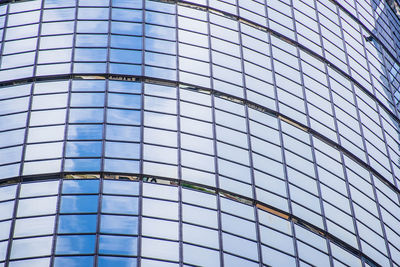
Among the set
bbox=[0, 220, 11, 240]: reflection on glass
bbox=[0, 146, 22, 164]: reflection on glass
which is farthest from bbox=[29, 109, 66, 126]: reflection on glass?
bbox=[0, 220, 11, 240]: reflection on glass

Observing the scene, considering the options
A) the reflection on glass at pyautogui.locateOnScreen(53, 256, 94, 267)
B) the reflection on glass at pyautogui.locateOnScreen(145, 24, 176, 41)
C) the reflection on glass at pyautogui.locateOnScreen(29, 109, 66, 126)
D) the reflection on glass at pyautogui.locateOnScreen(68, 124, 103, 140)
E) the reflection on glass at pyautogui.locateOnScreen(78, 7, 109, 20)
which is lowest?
the reflection on glass at pyautogui.locateOnScreen(53, 256, 94, 267)

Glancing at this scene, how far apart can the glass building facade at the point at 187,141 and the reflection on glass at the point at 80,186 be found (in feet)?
A: 0.23

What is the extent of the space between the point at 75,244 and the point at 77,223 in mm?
1074

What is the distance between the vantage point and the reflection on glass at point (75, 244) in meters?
36.4

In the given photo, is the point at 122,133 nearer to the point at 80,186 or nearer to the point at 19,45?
the point at 80,186

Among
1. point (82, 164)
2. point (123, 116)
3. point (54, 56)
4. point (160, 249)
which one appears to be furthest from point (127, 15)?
point (160, 249)

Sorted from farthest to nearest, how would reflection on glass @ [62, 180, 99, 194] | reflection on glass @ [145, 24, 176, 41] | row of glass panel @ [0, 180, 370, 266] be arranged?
reflection on glass @ [145, 24, 176, 41], reflection on glass @ [62, 180, 99, 194], row of glass panel @ [0, 180, 370, 266]

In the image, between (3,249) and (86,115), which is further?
(86,115)

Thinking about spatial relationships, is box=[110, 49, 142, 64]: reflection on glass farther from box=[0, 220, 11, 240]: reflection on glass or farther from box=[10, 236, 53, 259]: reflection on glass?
box=[10, 236, 53, 259]: reflection on glass

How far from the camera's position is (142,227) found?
3762cm

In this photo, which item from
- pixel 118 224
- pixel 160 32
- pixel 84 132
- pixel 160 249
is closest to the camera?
pixel 160 249

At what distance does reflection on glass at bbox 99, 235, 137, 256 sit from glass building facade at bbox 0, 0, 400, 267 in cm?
5

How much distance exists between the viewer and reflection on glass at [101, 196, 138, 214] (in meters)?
38.0

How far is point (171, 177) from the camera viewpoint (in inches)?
1569
